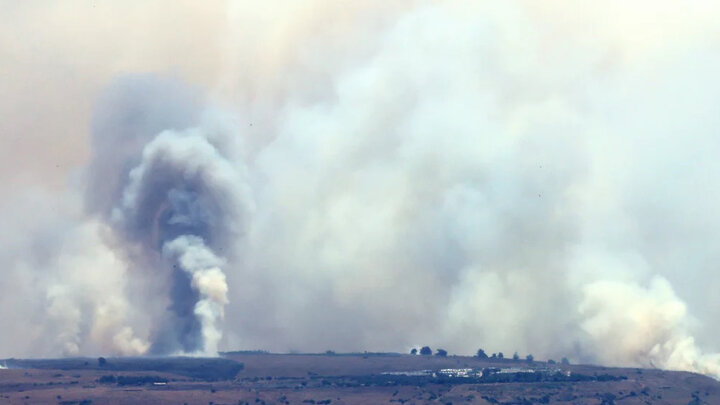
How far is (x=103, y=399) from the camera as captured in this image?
16875 cm

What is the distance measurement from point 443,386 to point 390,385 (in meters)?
7.04

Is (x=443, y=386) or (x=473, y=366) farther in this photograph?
(x=473, y=366)

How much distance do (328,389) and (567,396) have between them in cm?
3119

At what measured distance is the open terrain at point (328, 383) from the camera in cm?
17312

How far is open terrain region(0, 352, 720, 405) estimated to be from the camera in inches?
6816

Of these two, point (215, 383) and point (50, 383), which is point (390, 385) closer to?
point (215, 383)

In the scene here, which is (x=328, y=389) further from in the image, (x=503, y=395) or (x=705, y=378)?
(x=705, y=378)

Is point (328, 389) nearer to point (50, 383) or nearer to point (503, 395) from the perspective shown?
point (503, 395)

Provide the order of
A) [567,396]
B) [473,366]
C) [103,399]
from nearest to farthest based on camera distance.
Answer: [103,399], [567,396], [473,366]

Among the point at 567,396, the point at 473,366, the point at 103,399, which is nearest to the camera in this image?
A: the point at 103,399

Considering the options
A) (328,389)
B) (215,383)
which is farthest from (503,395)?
(215,383)

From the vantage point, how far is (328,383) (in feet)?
604

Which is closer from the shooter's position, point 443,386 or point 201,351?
point 443,386

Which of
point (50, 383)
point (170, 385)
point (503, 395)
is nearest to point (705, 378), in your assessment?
point (503, 395)
